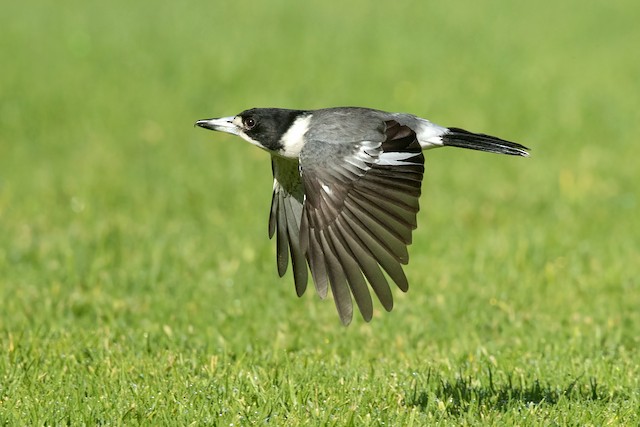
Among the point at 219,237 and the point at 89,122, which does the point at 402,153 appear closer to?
the point at 219,237

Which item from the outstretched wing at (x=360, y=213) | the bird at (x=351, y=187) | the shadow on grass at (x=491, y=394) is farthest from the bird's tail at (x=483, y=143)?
the shadow on grass at (x=491, y=394)

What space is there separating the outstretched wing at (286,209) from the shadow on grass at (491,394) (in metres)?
1.01

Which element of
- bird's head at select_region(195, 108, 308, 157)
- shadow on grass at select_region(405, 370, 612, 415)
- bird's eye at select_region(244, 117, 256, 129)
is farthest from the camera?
bird's eye at select_region(244, 117, 256, 129)

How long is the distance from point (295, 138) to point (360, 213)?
2.88 feet

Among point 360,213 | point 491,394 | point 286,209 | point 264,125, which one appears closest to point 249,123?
point 264,125

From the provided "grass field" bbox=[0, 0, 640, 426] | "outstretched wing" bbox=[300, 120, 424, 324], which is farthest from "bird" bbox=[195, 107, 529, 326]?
"grass field" bbox=[0, 0, 640, 426]

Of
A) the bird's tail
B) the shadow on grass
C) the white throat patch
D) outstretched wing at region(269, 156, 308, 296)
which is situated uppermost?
the bird's tail

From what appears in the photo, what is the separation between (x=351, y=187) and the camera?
4.77m

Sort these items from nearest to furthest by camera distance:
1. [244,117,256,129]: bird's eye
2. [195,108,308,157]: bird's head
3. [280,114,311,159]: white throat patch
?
[280,114,311,159]: white throat patch, [195,108,308,157]: bird's head, [244,117,256,129]: bird's eye

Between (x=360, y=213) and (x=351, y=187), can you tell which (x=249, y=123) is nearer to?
(x=351, y=187)

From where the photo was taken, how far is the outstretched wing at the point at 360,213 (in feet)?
14.5

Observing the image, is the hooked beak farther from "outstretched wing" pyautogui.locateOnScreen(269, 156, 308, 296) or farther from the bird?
"outstretched wing" pyautogui.locateOnScreen(269, 156, 308, 296)

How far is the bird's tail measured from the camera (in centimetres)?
540

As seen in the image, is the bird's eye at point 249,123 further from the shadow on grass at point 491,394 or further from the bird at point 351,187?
the shadow on grass at point 491,394
